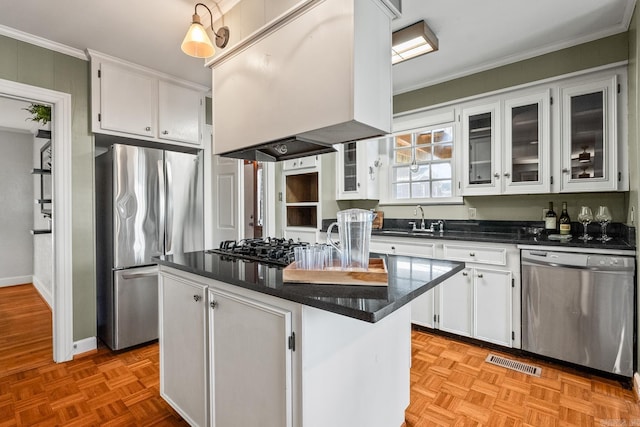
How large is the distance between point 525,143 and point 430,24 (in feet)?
4.24

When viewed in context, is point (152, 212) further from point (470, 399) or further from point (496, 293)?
point (496, 293)

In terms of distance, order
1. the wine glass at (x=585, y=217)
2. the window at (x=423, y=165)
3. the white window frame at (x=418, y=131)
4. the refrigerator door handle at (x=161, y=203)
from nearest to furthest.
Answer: the wine glass at (x=585, y=217) < the refrigerator door handle at (x=161, y=203) < the white window frame at (x=418, y=131) < the window at (x=423, y=165)

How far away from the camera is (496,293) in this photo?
2.55 metres

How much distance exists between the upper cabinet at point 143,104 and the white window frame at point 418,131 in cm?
209

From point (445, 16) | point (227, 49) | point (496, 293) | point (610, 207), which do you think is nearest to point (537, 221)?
point (610, 207)

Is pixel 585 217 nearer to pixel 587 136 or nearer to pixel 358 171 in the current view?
pixel 587 136

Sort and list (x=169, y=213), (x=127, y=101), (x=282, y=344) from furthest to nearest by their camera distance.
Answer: (x=169, y=213)
(x=127, y=101)
(x=282, y=344)

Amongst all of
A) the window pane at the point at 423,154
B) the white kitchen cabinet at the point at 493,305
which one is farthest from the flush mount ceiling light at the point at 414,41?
the white kitchen cabinet at the point at 493,305

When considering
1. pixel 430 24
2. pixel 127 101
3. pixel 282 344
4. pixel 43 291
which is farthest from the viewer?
pixel 43 291

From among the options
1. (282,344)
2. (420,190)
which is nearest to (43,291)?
(282,344)

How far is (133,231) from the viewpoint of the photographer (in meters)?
2.71

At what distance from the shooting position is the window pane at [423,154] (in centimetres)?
338

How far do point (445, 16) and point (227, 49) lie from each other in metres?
1.56

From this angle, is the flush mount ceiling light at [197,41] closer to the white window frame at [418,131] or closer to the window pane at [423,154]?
the white window frame at [418,131]
